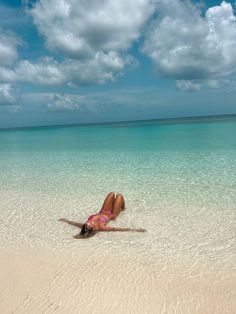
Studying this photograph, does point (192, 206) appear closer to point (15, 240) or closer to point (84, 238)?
point (84, 238)

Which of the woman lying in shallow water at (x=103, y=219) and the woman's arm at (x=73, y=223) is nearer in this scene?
the woman lying in shallow water at (x=103, y=219)

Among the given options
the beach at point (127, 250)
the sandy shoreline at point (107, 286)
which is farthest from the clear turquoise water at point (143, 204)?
the sandy shoreline at point (107, 286)

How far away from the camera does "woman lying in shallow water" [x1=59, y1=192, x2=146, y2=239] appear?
585 cm

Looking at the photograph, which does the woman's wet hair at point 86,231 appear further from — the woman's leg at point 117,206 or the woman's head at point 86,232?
the woman's leg at point 117,206

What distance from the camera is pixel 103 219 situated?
632 cm

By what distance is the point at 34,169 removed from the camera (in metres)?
14.1

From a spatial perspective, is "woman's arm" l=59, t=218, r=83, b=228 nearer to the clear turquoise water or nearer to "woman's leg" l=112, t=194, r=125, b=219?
the clear turquoise water

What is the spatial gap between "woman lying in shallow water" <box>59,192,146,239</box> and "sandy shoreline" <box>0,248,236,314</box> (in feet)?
2.64

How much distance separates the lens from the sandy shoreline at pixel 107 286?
3.67m

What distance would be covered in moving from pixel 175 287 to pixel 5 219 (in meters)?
4.77

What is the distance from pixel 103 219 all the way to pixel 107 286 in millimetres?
2272

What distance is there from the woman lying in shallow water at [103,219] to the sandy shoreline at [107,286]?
806 millimetres

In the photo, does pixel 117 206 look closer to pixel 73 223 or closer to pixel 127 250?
pixel 73 223

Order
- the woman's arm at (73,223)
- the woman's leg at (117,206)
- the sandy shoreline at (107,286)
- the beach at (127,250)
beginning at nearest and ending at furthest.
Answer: the sandy shoreline at (107,286) < the beach at (127,250) < the woman's arm at (73,223) < the woman's leg at (117,206)
